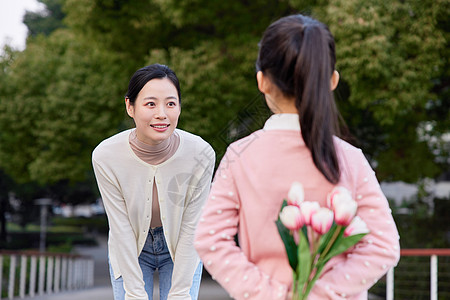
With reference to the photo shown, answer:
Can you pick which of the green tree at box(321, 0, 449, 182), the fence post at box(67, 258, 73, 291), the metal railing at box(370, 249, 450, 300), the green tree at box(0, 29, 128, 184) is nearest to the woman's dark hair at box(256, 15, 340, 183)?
the green tree at box(321, 0, 449, 182)

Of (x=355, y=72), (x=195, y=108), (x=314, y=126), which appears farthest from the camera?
(x=195, y=108)

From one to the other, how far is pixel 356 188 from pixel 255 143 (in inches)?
11.3

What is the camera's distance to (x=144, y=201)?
2.55 metres

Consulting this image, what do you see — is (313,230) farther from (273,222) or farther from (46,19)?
(46,19)

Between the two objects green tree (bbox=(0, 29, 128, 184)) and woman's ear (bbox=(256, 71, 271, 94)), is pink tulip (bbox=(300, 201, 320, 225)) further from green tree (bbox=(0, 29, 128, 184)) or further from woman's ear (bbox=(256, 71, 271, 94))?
green tree (bbox=(0, 29, 128, 184))

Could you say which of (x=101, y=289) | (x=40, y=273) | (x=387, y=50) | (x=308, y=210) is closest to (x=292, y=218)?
(x=308, y=210)

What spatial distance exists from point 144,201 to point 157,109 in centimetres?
40

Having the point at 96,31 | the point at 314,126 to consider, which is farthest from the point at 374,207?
the point at 96,31

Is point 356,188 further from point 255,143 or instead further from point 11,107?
point 11,107

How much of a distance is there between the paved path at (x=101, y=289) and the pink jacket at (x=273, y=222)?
9.05 m

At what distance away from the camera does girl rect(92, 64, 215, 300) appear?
249cm

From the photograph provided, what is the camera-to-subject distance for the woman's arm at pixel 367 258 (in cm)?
150

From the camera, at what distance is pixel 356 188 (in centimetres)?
156

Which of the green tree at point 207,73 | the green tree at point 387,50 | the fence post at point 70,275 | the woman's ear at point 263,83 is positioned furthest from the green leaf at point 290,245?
the fence post at point 70,275
